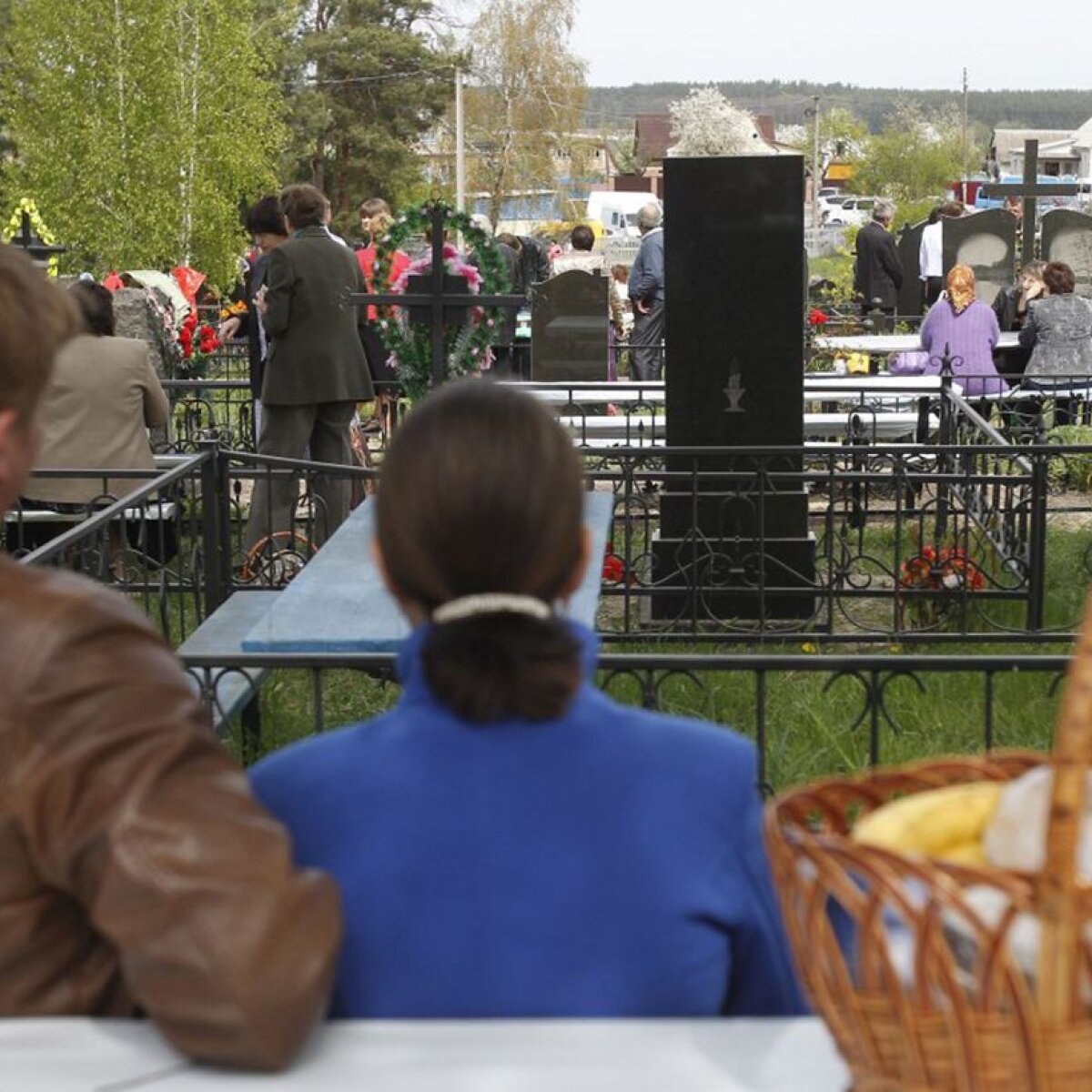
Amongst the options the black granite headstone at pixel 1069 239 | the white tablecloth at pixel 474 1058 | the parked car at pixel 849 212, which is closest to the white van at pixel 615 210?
the parked car at pixel 849 212

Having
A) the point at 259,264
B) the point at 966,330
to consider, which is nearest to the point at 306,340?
the point at 259,264

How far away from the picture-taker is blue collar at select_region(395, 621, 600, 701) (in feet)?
5.47

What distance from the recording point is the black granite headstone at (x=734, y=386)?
25.0 feet

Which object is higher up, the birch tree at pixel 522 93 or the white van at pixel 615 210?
the birch tree at pixel 522 93

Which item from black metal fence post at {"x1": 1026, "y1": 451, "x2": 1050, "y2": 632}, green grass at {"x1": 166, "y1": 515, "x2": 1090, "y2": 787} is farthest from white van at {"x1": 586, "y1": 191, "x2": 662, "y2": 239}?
green grass at {"x1": 166, "y1": 515, "x2": 1090, "y2": 787}

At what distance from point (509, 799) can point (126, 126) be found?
20.2 m

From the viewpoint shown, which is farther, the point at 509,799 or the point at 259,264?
the point at 259,264

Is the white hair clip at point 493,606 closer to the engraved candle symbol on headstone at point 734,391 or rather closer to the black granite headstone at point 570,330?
the engraved candle symbol on headstone at point 734,391

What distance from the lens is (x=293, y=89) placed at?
175 feet

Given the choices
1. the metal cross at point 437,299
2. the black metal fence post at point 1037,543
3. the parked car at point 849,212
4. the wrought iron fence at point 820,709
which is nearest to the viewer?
the wrought iron fence at point 820,709

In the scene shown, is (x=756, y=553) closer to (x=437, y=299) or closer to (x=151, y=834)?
(x=437, y=299)

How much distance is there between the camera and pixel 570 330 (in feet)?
46.6

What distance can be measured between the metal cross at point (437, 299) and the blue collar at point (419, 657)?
6114 millimetres

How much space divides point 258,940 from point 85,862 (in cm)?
16
